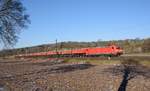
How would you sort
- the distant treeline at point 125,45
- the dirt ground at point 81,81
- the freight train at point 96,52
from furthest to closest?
the distant treeline at point 125,45, the freight train at point 96,52, the dirt ground at point 81,81

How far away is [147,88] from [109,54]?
33193 millimetres

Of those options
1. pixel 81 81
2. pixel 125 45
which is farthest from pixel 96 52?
pixel 81 81

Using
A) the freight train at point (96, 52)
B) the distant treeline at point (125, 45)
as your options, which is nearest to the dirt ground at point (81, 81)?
the distant treeline at point (125, 45)

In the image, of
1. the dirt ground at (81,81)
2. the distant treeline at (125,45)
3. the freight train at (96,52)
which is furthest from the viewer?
the distant treeline at (125,45)

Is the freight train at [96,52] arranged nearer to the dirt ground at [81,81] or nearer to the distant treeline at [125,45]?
the distant treeline at [125,45]

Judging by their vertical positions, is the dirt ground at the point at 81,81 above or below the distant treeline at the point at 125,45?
below

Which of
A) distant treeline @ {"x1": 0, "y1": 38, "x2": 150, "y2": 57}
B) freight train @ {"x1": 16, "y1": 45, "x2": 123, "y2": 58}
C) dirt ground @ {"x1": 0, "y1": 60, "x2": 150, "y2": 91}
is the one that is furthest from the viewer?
distant treeline @ {"x1": 0, "y1": 38, "x2": 150, "y2": 57}

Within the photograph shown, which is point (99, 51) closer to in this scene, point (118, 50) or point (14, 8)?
point (118, 50)

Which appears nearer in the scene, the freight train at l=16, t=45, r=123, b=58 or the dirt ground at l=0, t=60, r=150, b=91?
the dirt ground at l=0, t=60, r=150, b=91

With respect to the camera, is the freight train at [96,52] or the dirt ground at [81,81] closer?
the dirt ground at [81,81]

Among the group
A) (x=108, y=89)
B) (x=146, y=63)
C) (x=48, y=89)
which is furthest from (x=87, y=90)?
(x=146, y=63)

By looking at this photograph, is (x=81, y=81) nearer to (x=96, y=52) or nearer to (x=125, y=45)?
(x=96, y=52)

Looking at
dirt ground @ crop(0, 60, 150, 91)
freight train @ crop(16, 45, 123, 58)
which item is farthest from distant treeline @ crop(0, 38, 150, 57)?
freight train @ crop(16, 45, 123, 58)

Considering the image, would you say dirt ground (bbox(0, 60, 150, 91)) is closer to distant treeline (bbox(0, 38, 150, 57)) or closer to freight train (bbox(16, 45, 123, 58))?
distant treeline (bbox(0, 38, 150, 57))
